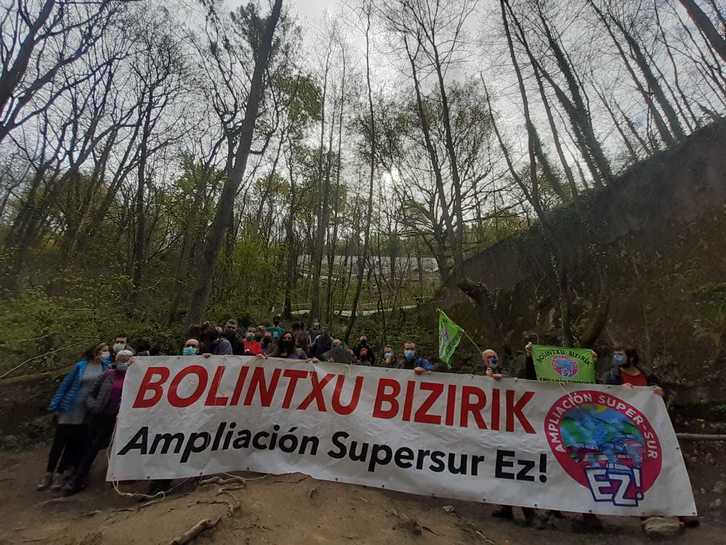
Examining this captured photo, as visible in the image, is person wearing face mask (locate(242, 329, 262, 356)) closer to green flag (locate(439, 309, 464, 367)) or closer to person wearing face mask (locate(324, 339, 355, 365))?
person wearing face mask (locate(324, 339, 355, 365))

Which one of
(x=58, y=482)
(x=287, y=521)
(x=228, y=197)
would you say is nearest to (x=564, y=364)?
(x=287, y=521)

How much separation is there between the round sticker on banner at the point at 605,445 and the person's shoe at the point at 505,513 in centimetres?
70

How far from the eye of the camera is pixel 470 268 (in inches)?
602

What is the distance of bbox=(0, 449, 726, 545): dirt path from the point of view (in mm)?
2598

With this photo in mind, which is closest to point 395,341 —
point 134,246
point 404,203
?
point 404,203

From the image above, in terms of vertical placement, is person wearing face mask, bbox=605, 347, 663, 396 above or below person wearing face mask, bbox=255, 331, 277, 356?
below

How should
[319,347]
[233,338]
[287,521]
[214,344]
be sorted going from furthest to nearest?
[319,347]
[233,338]
[214,344]
[287,521]

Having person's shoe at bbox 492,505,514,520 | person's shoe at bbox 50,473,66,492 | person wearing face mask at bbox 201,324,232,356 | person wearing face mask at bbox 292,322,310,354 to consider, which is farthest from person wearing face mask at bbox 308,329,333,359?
person's shoe at bbox 492,505,514,520

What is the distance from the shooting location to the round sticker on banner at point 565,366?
480 cm

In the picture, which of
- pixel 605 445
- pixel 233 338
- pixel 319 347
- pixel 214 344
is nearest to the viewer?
pixel 605 445

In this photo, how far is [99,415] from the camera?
401 cm

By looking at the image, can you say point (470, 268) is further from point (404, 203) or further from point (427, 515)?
point (427, 515)

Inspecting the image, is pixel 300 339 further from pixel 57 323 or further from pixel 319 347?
pixel 57 323

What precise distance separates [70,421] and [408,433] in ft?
12.7
